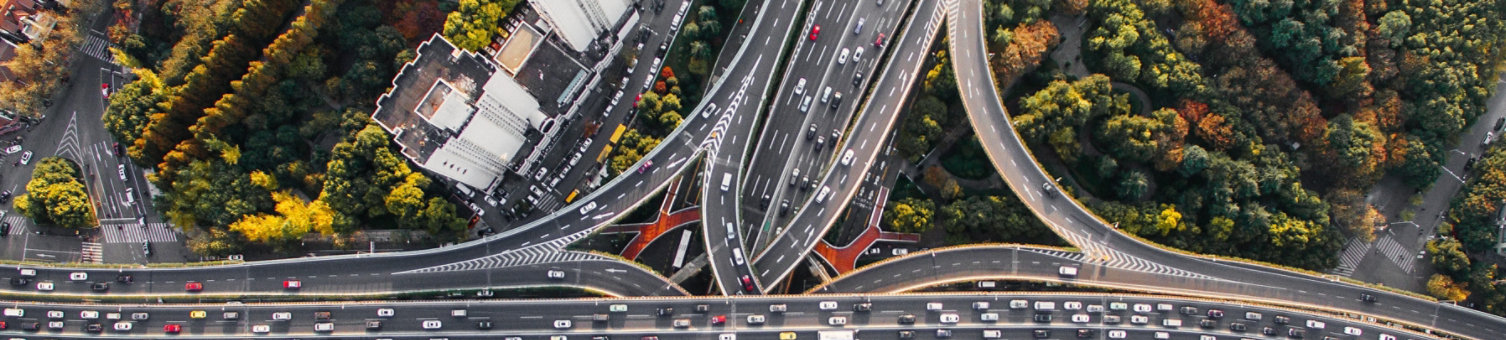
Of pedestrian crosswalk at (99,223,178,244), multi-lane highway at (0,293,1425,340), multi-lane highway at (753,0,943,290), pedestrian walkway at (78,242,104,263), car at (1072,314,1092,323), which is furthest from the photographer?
pedestrian crosswalk at (99,223,178,244)

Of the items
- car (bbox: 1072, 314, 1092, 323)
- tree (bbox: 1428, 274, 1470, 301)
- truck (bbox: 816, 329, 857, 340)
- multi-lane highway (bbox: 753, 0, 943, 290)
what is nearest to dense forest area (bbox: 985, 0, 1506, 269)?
multi-lane highway (bbox: 753, 0, 943, 290)

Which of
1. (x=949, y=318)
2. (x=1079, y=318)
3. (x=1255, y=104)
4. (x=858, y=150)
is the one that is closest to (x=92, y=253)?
(x=858, y=150)

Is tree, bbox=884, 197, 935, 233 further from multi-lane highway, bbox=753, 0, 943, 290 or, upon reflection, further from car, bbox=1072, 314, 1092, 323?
car, bbox=1072, 314, 1092, 323

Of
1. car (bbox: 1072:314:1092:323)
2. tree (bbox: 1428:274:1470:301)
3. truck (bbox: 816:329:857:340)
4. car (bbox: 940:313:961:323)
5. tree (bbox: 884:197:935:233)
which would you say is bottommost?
truck (bbox: 816:329:857:340)

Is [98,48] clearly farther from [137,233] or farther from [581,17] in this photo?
[581,17]

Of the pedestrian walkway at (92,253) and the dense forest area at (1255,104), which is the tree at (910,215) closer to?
the dense forest area at (1255,104)

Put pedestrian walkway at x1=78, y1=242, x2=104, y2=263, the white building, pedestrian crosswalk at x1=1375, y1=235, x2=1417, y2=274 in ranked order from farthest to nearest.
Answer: pedestrian crosswalk at x1=1375, y1=235, x2=1417, y2=274 < pedestrian walkway at x1=78, y1=242, x2=104, y2=263 < the white building
